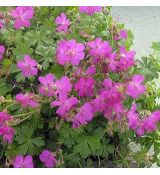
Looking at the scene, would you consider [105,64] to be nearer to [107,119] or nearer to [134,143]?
[107,119]

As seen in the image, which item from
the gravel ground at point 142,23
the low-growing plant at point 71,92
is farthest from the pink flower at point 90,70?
the gravel ground at point 142,23

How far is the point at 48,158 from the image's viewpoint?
1370 mm

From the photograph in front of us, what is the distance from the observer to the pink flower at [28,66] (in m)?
1.34

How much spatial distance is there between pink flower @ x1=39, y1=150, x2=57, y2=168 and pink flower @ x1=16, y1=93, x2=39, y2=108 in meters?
0.19

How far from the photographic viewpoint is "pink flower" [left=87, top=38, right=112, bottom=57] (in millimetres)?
1313

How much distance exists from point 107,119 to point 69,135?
0.41 ft

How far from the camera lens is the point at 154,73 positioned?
1494 mm

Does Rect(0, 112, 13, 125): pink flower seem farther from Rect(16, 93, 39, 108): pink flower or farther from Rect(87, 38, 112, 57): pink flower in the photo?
Rect(87, 38, 112, 57): pink flower

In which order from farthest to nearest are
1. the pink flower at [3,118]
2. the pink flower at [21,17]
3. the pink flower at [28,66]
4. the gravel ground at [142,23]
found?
1. the gravel ground at [142,23]
2. the pink flower at [21,17]
3. the pink flower at [28,66]
4. the pink flower at [3,118]

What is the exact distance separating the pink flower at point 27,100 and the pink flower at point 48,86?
0.03 m

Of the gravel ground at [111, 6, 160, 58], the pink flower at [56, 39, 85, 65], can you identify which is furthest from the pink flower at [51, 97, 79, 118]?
the gravel ground at [111, 6, 160, 58]

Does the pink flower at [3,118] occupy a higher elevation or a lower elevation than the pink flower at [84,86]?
lower

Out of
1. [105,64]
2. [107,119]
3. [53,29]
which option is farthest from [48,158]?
[53,29]

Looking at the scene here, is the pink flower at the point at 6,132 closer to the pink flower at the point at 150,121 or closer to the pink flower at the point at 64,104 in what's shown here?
the pink flower at the point at 64,104
